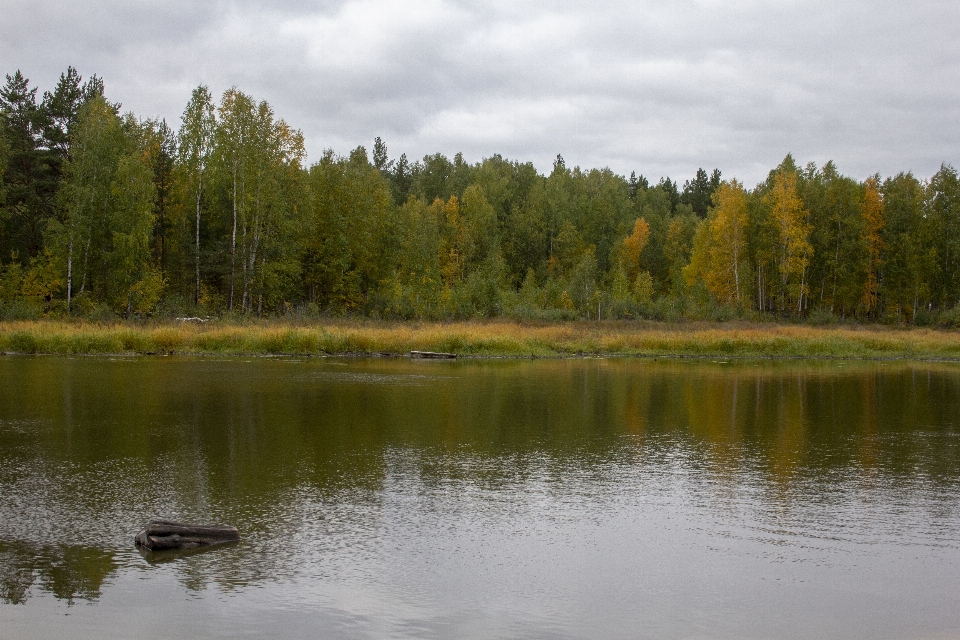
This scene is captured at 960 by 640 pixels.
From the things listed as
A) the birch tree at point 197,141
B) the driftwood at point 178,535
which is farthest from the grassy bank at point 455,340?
the driftwood at point 178,535

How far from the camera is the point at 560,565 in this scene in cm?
826

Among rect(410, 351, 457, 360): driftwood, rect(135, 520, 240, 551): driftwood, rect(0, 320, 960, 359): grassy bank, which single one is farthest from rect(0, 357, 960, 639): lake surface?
rect(0, 320, 960, 359): grassy bank

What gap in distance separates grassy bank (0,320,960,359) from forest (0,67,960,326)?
5.87 meters

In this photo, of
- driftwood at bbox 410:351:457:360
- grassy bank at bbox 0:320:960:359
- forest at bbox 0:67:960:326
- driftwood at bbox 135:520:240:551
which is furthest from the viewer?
forest at bbox 0:67:960:326

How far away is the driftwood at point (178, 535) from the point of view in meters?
8.38

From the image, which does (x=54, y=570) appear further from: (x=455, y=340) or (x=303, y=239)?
(x=303, y=239)

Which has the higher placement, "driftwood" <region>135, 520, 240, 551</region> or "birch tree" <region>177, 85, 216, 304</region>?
"birch tree" <region>177, 85, 216, 304</region>

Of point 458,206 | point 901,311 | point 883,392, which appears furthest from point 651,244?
point 883,392

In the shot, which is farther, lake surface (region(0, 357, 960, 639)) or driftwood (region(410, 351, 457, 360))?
driftwood (region(410, 351, 457, 360))

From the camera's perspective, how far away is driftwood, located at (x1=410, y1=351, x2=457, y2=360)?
118ft

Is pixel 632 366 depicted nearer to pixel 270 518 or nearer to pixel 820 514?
pixel 820 514

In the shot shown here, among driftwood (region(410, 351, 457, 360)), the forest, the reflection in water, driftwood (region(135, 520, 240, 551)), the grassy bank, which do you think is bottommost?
the reflection in water

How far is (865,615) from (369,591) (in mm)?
4499

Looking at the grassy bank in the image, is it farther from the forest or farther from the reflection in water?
the reflection in water
